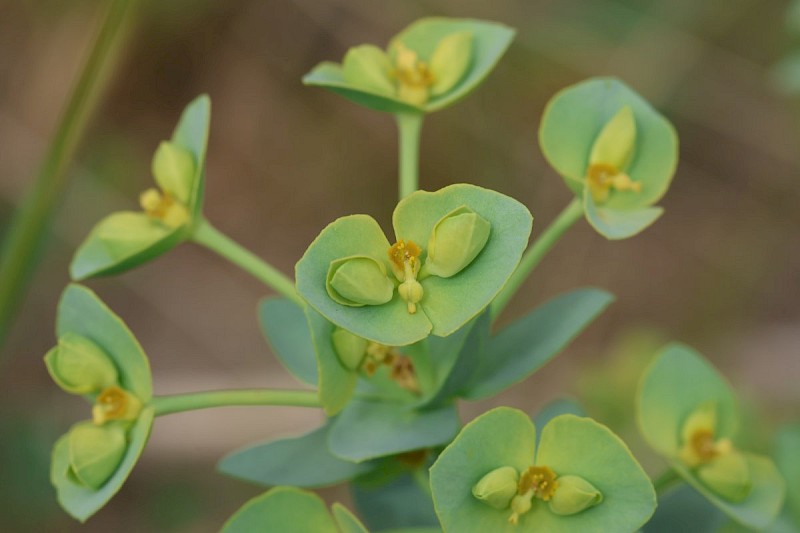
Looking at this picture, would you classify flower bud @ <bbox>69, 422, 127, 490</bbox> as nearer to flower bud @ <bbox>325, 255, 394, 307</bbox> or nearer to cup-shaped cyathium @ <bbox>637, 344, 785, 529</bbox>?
flower bud @ <bbox>325, 255, 394, 307</bbox>

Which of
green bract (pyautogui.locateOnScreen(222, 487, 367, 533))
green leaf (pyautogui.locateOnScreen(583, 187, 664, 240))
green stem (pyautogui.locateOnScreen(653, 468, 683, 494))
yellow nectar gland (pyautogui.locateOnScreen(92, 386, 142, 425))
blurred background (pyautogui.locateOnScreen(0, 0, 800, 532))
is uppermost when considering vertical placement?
blurred background (pyautogui.locateOnScreen(0, 0, 800, 532))

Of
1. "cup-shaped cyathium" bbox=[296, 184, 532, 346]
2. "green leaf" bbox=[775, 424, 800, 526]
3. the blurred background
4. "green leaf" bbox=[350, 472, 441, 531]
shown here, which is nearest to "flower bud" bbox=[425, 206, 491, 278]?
"cup-shaped cyathium" bbox=[296, 184, 532, 346]

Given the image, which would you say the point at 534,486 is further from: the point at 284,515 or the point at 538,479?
Answer: the point at 284,515

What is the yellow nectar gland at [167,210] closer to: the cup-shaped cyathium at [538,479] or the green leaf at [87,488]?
the green leaf at [87,488]

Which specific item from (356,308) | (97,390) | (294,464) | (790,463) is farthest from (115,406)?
(790,463)

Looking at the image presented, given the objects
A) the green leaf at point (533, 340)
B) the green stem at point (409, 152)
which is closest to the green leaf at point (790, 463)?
the green leaf at point (533, 340)

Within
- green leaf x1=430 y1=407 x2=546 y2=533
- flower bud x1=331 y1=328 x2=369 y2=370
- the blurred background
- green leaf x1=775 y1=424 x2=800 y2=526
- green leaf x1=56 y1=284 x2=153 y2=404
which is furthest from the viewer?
the blurred background
